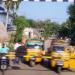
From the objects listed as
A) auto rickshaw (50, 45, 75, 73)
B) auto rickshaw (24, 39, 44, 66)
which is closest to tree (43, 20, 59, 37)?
auto rickshaw (24, 39, 44, 66)

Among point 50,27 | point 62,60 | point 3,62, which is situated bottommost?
point 50,27

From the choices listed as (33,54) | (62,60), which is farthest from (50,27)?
(62,60)

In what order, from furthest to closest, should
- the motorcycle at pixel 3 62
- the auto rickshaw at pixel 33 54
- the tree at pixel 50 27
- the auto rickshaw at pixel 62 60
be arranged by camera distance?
the tree at pixel 50 27
the auto rickshaw at pixel 33 54
the auto rickshaw at pixel 62 60
the motorcycle at pixel 3 62

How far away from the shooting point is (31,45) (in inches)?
1030

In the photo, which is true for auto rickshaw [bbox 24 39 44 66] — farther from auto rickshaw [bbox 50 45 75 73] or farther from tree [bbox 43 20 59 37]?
tree [bbox 43 20 59 37]

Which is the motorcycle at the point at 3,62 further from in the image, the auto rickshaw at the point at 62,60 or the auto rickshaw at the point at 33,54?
the auto rickshaw at the point at 62,60

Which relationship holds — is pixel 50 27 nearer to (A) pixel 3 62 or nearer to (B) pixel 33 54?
(B) pixel 33 54

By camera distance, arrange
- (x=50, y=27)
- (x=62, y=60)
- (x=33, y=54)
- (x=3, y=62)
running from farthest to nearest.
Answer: (x=50, y=27) < (x=33, y=54) < (x=62, y=60) < (x=3, y=62)

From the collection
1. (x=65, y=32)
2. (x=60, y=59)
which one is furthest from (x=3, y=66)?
(x=65, y=32)

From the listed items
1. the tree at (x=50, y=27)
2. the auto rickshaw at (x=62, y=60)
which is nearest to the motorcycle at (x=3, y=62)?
the auto rickshaw at (x=62, y=60)

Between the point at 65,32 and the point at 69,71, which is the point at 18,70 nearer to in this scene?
the point at 69,71

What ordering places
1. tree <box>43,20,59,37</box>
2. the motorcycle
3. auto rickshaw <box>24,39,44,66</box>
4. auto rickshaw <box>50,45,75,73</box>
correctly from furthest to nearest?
tree <box>43,20,59,37</box> < auto rickshaw <box>24,39,44,66</box> < auto rickshaw <box>50,45,75,73</box> < the motorcycle

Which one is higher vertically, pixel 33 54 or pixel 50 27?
pixel 33 54

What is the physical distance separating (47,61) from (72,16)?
1353 inches
